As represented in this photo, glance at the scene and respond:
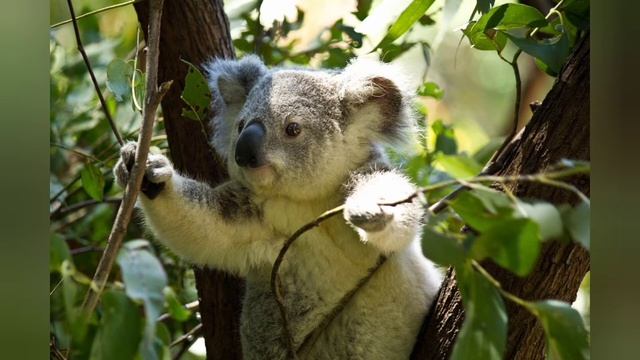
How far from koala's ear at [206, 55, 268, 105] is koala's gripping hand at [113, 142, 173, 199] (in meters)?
0.59

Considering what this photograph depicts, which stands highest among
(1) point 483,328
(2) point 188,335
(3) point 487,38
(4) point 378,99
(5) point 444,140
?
(3) point 487,38

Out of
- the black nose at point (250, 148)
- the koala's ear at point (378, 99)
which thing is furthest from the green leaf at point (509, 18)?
the black nose at point (250, 148)

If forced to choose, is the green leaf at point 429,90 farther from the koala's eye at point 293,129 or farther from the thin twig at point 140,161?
the thin twig at point 140,161

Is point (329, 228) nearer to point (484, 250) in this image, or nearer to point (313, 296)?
point (313, 296)

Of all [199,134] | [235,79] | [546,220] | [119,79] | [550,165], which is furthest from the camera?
[199,134]

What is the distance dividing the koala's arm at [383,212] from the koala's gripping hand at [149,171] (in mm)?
570

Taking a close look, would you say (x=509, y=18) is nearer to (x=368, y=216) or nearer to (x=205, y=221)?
(x=368, y=216)

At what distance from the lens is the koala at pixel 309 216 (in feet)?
8.59

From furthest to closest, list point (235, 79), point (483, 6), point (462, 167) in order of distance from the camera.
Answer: point (462, 167) < point (235, 79) < point (483, 6)

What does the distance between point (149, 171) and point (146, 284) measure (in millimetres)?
842

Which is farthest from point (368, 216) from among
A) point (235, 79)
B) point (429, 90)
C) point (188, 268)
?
point (188, 268)

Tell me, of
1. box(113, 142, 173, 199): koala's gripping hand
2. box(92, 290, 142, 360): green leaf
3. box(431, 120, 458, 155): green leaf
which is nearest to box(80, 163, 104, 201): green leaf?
box(113, 142, 173, 199): koala's gripping hand

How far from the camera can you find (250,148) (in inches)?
99.6
